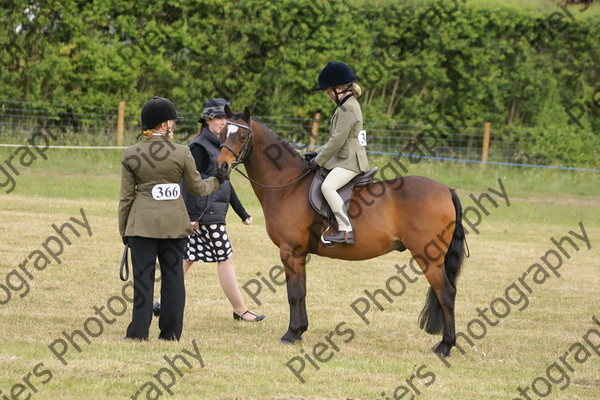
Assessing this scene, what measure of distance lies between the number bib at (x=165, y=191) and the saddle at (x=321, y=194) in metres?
1.27

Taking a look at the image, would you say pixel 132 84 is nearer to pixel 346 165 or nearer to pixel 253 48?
pixel 253 48

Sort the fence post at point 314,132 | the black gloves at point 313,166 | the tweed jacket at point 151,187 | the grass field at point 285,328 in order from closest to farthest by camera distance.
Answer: the grass field at point 285,328 → the tweed jacket at point 151,187 → the black gloves at point 313,166 → the fence post at point 314,132

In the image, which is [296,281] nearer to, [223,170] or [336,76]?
[223,170]

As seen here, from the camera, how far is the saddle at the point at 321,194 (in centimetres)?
762

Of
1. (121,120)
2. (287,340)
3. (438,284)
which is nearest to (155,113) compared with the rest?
(287,340)

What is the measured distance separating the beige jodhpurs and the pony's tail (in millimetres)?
907

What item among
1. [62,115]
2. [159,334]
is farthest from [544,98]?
[159,334]

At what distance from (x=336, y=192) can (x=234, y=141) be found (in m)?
0.97

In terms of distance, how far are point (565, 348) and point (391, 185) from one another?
7.02 feet

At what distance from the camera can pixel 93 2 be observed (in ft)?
65.5

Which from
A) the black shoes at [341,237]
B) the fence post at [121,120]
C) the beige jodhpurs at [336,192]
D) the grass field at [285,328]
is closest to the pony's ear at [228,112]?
the beige jodhpurs at [336,192]

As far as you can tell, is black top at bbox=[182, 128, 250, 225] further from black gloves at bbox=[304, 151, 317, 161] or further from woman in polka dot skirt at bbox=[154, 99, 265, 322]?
black gloves at bbox=[304, 151, 317, 161]

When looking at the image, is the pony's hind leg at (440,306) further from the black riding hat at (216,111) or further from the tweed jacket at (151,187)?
the black riding hat at (216,111)

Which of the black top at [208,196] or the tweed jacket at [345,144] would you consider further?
the black top at [208,196]
